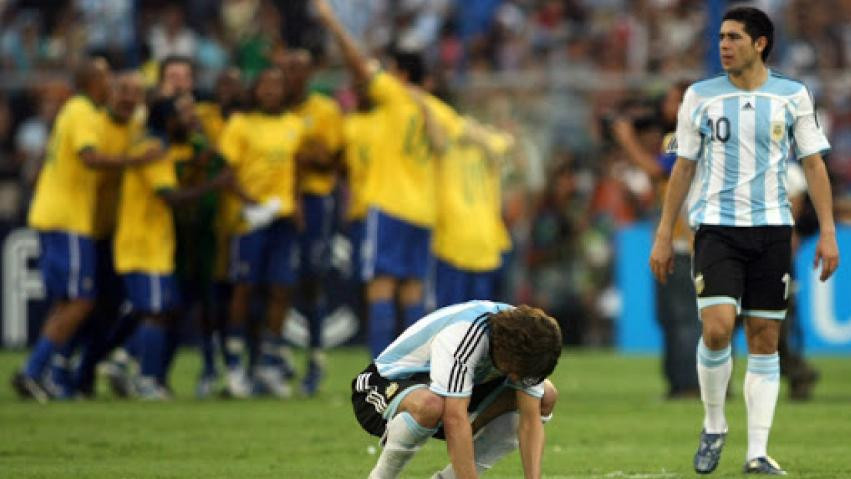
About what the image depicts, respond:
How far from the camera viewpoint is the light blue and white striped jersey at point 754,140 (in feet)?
30.0

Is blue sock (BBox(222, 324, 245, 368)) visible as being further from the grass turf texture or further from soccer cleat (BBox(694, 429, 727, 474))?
soccer cleat (BBox(694, 429, 727, 474))

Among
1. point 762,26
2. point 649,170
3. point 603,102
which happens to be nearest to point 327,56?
point 603,102

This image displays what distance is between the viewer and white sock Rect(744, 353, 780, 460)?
9.08 m

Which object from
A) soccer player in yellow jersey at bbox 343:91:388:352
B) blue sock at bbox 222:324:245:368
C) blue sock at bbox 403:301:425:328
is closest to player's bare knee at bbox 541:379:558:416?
soccer player in yellow jersey at bbox 343:91:388:352

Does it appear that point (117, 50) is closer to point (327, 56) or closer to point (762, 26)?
point (327, 56)

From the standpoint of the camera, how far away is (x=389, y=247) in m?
14.2

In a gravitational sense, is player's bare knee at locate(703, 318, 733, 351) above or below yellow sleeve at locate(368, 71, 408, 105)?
below

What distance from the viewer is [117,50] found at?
21.7 metres

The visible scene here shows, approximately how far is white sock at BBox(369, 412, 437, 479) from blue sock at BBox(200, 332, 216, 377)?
7.45 metres

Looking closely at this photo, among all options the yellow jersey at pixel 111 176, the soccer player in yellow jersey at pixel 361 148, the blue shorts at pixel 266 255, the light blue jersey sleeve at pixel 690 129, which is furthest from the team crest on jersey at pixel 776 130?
the yellow jersey at pixel 111 176

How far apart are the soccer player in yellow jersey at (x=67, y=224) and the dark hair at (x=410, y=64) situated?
1998 millimetres

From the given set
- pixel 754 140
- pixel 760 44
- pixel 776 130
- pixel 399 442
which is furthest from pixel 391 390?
pixel 760 44

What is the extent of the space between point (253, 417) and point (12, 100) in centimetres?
1110

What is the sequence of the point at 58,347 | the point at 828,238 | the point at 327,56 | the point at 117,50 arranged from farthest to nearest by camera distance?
the point at 327,56 → the point at 117,50 → the point at 58,347 → the point at 828,238
